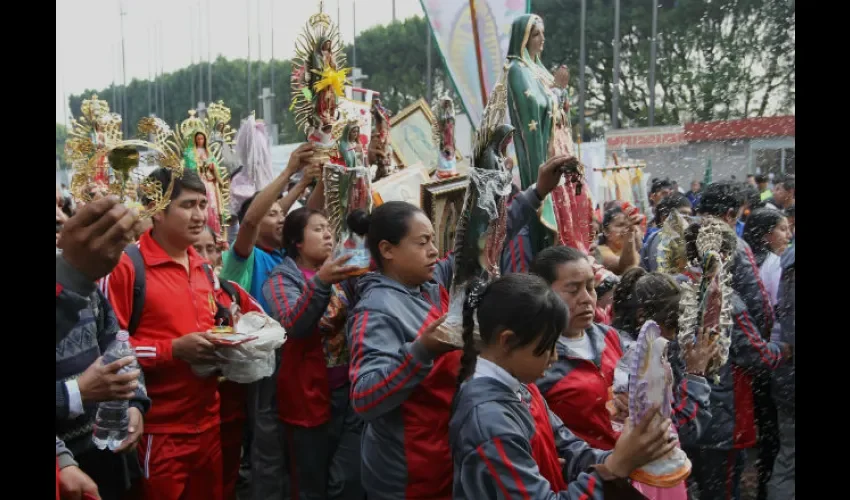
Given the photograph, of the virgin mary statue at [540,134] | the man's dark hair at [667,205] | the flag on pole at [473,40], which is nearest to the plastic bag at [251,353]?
the virgin mary statue at [540,134]

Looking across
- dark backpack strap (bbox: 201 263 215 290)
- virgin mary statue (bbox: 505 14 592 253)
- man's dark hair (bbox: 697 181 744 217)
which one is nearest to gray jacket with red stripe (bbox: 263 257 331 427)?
dark backpack strap (bbox: 201 263 215 290)

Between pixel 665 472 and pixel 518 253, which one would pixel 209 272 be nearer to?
pixel 518 253

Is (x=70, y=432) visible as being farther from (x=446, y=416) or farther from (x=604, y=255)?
(x=604, y=255)

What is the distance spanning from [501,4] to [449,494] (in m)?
3.04

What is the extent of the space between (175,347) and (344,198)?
2.92 feet

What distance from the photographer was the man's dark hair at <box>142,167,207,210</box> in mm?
3018

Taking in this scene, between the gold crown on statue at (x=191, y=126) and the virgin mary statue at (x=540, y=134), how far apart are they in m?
1.82

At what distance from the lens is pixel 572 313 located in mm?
2559

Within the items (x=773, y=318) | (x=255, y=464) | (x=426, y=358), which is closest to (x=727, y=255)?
(x=426, y=358)

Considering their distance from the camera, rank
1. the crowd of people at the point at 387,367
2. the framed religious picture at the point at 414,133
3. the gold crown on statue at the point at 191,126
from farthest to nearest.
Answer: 1. the framed religious picture at the point at 414,133
2. the gold crown on statue at the point at 191,126
3. the crowd of people at the point at 387,367

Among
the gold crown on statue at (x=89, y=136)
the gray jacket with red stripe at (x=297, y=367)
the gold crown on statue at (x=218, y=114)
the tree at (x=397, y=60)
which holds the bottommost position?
the gray jacket with red stripe at (x=297, y=367)

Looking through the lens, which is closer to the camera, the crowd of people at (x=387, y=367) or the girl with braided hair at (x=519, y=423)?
the girl with braided hair at (x=519, y=423)

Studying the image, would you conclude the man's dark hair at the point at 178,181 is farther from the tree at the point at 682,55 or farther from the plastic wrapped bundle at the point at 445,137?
the tree at the point at 682,55

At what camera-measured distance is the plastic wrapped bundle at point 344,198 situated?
3121 mm
